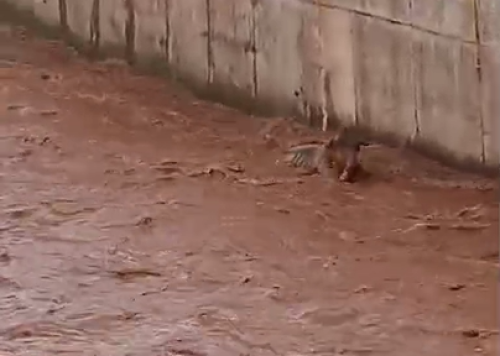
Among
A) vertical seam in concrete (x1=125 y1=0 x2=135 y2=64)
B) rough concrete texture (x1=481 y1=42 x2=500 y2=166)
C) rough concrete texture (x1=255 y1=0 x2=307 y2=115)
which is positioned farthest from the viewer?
vertical seam in concrete (x1=125 y1=0 x2=135 y2=64)

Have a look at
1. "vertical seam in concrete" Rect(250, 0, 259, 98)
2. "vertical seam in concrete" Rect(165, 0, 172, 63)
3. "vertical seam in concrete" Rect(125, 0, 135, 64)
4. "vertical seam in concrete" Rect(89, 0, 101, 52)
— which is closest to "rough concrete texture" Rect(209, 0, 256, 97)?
"vertical seam in concrete" Rect(250, 0, 259, 98)

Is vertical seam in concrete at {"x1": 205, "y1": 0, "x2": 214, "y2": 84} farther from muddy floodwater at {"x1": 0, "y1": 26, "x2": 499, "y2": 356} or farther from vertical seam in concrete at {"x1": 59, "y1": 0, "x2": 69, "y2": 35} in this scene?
vertical seam in concrete at {"x1": 59, "y1": 0, "x2": 69, "y2": 35}

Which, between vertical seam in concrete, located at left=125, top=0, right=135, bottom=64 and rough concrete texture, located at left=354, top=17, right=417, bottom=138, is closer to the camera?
rough concrete texture, located at left=354, top=17, right=417, bottom=138

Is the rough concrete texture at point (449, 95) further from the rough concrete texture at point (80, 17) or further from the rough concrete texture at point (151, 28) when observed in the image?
the rough concrete texture at point (80, 17)

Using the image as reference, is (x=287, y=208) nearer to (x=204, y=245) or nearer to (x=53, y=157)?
(x=204, y=245)

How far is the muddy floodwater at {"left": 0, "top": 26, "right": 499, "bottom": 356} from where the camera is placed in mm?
1769

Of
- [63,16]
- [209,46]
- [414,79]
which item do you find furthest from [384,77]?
[63,16]

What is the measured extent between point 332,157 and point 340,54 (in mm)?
276

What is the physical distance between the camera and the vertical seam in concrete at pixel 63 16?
280 centimetres

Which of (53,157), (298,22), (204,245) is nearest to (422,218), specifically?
(204,245)

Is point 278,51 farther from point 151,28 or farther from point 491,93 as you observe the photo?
point 491,93

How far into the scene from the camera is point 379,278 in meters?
1.93

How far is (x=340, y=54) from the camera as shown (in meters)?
2.45

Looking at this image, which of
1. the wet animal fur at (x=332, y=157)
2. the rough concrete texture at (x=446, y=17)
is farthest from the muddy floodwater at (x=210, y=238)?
the rough concrete texture at (x=446, y=17)
